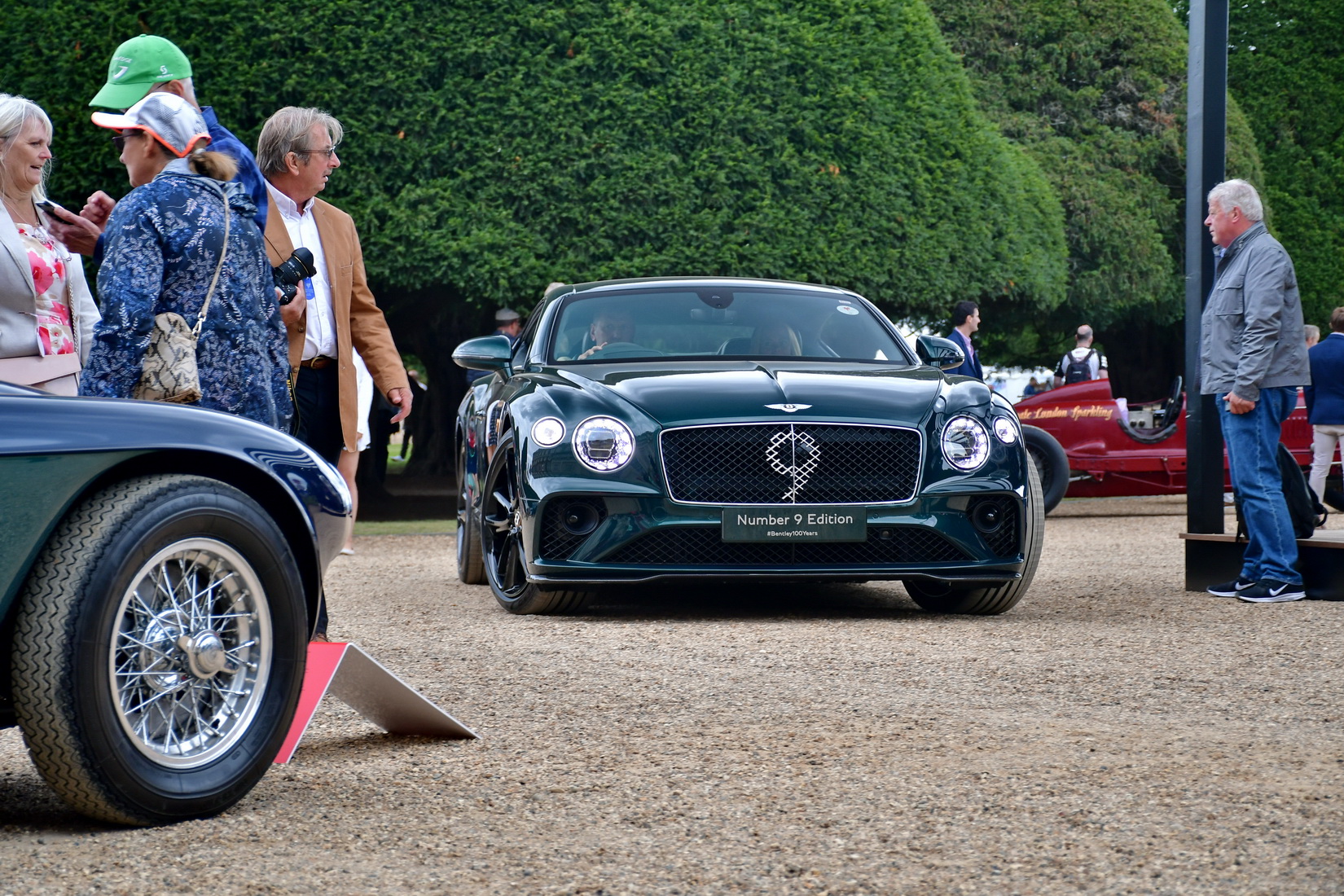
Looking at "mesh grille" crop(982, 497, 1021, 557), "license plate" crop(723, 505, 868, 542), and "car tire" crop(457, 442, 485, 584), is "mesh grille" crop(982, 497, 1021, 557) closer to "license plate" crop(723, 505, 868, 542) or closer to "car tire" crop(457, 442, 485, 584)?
"license plate" crop(723, 505, 868, 542)

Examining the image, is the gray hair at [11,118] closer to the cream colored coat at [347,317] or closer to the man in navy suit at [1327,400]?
the cream colored coat at [347,317]

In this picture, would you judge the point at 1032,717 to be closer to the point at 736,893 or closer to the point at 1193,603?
the point at 736,893

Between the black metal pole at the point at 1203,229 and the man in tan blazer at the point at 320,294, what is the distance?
446cm

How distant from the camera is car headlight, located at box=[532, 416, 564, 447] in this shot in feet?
23.1

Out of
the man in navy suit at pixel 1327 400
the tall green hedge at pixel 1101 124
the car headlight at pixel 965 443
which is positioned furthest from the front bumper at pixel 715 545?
the tall green hedge at pixel 1101 124

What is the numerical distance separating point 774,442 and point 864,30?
1436cm

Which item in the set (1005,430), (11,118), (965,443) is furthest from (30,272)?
(1005,430)

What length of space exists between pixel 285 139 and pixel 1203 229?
16.4 ft

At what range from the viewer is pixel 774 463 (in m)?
6.99

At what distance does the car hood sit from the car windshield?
0.50m

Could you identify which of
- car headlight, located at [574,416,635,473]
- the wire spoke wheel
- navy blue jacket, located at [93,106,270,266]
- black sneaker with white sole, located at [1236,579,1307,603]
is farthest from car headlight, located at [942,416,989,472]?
the wire spoke wheel

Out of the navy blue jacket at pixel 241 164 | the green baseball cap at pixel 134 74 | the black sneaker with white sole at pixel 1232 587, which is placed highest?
the green baseball cap at pixel 134 74

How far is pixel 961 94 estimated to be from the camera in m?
22.1

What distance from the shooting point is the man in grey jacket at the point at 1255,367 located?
789 centimetres
